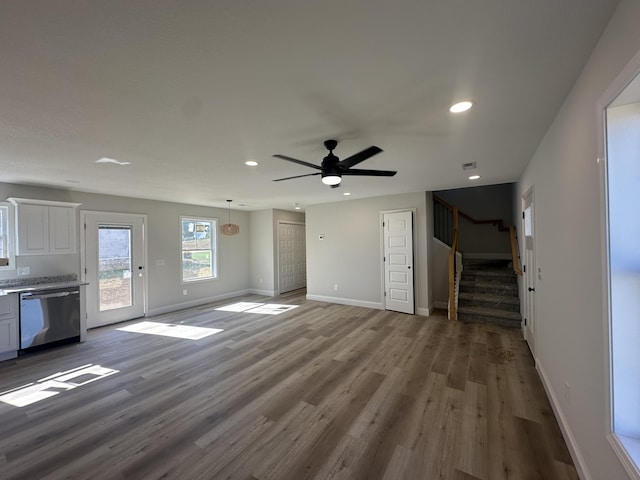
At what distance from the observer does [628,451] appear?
1.15 metres

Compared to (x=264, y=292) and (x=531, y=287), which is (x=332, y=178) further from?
(x=264, y=292)

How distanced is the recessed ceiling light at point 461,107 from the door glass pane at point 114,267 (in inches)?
238

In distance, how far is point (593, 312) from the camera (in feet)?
4.89

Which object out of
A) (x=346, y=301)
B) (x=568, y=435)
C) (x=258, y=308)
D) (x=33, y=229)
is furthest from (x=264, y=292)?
(x=568, y=435)

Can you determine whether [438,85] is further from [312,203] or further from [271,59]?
[312,203]

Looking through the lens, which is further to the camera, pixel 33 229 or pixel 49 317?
pixel 33 229

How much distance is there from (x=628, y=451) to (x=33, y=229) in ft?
21.6

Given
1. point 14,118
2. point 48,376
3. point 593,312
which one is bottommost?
point 48,376

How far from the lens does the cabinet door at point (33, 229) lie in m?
4.03

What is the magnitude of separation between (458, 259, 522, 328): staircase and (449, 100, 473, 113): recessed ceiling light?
406 cm

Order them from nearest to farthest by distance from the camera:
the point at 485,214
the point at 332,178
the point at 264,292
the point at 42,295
Answer: the point at 332,178 → the point at 42,295 → the point at 485,214 → the point at 264,292

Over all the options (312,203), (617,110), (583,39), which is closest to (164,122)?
(583,39)

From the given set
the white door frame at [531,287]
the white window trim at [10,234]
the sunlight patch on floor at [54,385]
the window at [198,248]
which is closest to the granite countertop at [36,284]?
the white window trim at [10,234]

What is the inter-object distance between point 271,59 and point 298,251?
282 inches
